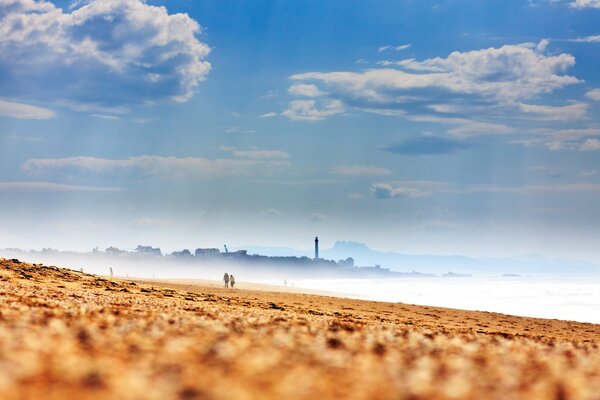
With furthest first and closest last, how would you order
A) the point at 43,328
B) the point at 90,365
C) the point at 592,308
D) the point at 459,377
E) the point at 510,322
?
1. the point at 592,308
2. the point at 510,322
3. the point at 43,328
4. the point at 459,377
5. the point at 90,365

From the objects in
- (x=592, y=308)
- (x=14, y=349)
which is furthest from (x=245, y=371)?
(x=592, y=308)

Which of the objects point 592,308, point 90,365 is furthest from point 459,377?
point 592,308

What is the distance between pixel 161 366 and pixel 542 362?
6633 mm

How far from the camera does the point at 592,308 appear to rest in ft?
195

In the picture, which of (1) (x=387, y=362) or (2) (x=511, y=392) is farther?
(1) (x=387, y=362)

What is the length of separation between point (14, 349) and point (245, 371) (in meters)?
2.73

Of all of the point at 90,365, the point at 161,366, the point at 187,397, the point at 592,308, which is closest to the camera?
the point at 187,397

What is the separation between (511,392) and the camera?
7.32 meters

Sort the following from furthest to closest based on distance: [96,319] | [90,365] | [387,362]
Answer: [96,319], [387,362], [90,365]

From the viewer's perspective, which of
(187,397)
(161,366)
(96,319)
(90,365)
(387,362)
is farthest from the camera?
(96,319)

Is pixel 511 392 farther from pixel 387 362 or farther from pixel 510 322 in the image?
pixel 510 322

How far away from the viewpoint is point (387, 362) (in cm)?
895

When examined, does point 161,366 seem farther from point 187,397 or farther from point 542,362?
point 542,362

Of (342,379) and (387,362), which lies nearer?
(342,379)
